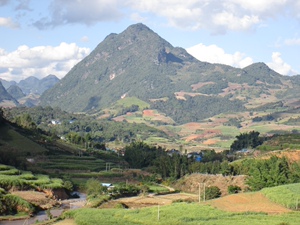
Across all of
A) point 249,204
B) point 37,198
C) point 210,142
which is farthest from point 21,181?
point 210,142

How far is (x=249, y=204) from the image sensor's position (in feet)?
148

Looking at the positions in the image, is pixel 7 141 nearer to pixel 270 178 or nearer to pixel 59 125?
pixel 270 178

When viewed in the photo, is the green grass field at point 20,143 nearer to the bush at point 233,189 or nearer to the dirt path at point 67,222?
the bush at point 233,189

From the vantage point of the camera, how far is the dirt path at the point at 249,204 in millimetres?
42362

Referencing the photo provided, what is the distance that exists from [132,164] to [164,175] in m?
17.5

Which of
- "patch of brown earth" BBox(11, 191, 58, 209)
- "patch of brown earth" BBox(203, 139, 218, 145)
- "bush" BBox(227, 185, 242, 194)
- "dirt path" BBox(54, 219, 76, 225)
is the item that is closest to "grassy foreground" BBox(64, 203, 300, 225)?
"dirt path" BBox(54, 219, 76, 225)

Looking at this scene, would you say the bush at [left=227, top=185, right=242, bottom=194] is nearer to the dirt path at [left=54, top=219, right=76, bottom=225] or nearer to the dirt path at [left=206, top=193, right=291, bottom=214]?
the dirt path at [left=206, top=193, right=291, bottom=214]

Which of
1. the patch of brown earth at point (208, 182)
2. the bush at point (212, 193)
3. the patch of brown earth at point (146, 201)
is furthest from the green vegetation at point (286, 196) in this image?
the patch of brown earth at point (208, 182)

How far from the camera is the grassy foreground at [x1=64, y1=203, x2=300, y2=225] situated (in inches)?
1431

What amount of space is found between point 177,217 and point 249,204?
32.0ft

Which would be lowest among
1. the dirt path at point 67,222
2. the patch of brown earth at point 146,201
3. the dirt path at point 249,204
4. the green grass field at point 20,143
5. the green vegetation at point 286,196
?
the patch of brown earth at point 146,201

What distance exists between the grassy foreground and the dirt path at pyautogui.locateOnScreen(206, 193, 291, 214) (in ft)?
5.59

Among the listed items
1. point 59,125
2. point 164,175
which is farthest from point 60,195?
point 59,125

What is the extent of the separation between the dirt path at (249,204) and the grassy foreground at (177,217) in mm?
1703
